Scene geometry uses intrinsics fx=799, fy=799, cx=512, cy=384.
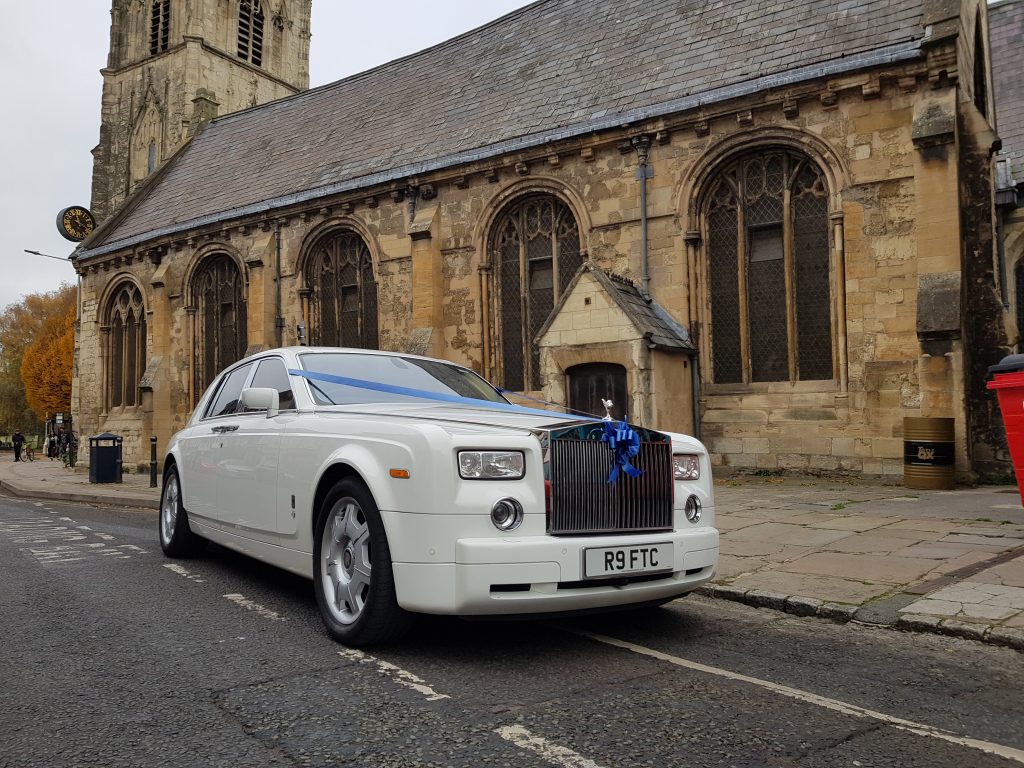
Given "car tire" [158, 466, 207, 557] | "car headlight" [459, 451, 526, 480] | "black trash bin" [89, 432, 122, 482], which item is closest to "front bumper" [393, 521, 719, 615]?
"car headlight" [459, 451, 526, 480]

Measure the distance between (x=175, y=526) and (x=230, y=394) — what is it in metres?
1.34

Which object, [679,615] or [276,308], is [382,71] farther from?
[679,615]

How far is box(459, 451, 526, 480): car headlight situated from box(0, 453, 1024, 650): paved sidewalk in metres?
2.28

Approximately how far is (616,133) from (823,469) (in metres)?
7.03

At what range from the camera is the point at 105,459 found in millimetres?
17984

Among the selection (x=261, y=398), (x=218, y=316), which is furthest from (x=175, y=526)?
(x=218, y=316)

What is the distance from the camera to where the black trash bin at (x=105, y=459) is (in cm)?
1788

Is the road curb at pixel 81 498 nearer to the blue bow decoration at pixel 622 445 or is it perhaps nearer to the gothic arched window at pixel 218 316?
the gothic arched window at pixel 218 316

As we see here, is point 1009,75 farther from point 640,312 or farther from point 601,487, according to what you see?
point 601,487

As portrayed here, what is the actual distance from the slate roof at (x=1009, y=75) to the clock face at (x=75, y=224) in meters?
28.5

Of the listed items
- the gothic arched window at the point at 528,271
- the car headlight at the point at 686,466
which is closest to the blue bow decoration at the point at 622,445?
the car headlight at the point at 686,466

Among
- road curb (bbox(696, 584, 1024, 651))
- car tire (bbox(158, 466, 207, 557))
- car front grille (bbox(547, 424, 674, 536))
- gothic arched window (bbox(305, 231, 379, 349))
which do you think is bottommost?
road curb (bbox(696, 584, 1024, 651))

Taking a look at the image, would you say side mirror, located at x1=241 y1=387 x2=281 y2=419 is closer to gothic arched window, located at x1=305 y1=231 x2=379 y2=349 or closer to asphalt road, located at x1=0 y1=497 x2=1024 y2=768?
asphalt road, located at x1=0 y1=497 x2=1024 y2=768

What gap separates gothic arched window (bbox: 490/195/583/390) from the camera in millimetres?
16219
